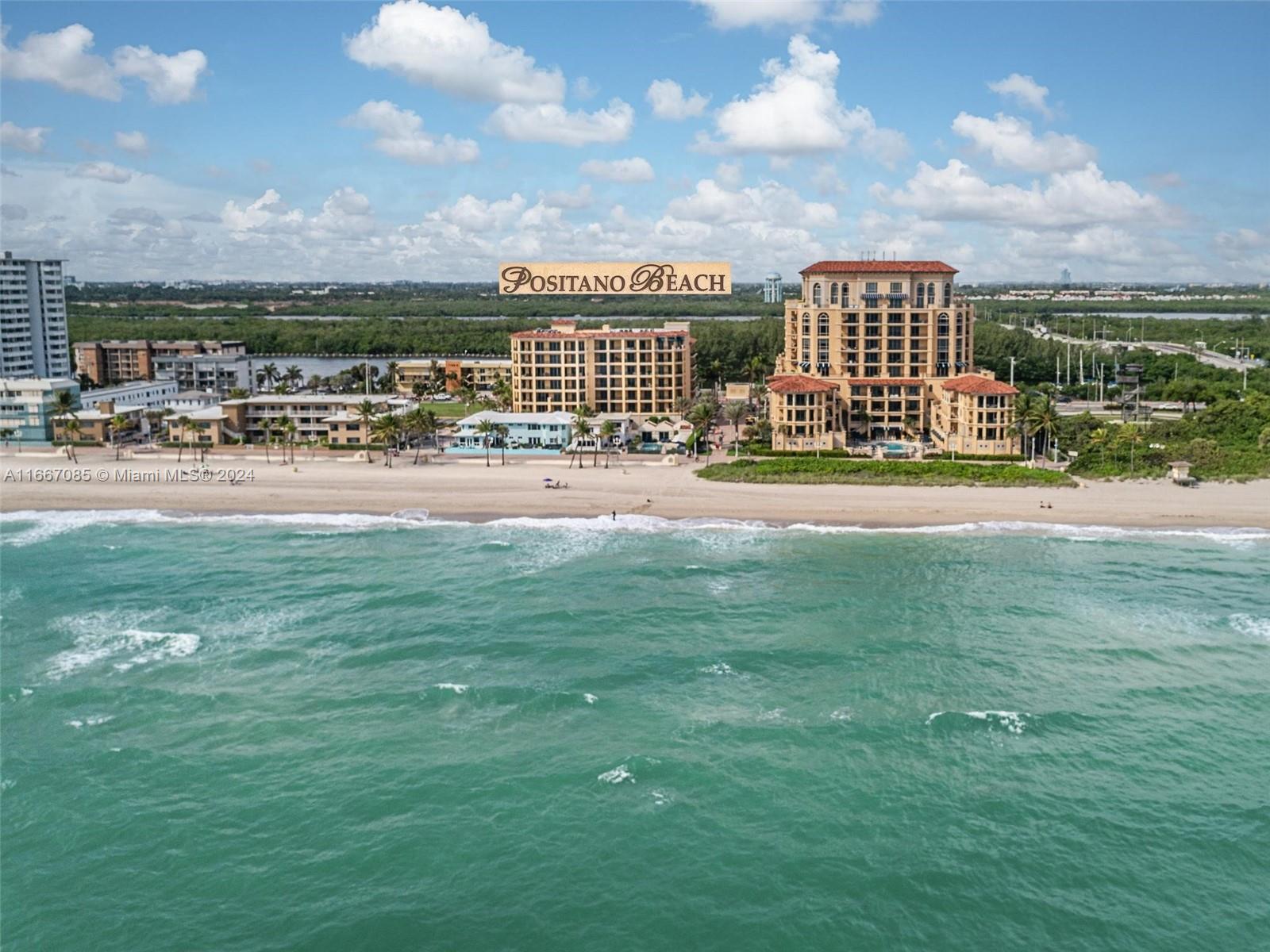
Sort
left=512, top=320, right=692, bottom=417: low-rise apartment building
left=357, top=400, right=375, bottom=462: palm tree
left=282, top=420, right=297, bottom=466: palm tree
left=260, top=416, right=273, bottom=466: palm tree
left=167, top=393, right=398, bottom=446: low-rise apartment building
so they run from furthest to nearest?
left=512, top=320, right=692, bottom=417: low-rise apartment building, left=167, top=393, right=398, bottom=446: low-rise apartment building, left=357, top=400, right=375, bottom=462: palm tree, left=260, top=416, right=273, bottom=466: palm tree, left=282, top=420, right=297, bottom=466: palm tree

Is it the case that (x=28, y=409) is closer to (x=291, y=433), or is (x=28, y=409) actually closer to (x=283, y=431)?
(x=283, y=431)

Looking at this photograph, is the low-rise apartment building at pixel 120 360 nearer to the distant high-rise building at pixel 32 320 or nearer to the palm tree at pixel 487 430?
the distant high-rise building at pixel 32 320

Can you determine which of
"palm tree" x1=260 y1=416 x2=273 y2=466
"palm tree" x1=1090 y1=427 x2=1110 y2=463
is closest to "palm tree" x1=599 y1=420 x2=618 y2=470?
"palm tree" x1=260 y1=416 x2=273 y2=466

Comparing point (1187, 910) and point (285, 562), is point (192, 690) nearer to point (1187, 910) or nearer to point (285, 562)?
point (285, 562)

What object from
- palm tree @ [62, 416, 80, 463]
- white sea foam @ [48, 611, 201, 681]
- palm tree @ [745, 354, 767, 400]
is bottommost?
white sea foam @ [48, 611, 201, 681]

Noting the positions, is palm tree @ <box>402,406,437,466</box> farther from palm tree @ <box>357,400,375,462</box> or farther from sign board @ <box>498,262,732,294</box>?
sign board @ <box>498,262,732,294</box>

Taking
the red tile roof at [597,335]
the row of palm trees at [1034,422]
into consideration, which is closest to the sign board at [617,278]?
the red tile roof at [597,335]

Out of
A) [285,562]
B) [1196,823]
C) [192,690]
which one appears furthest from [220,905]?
[285,562]
